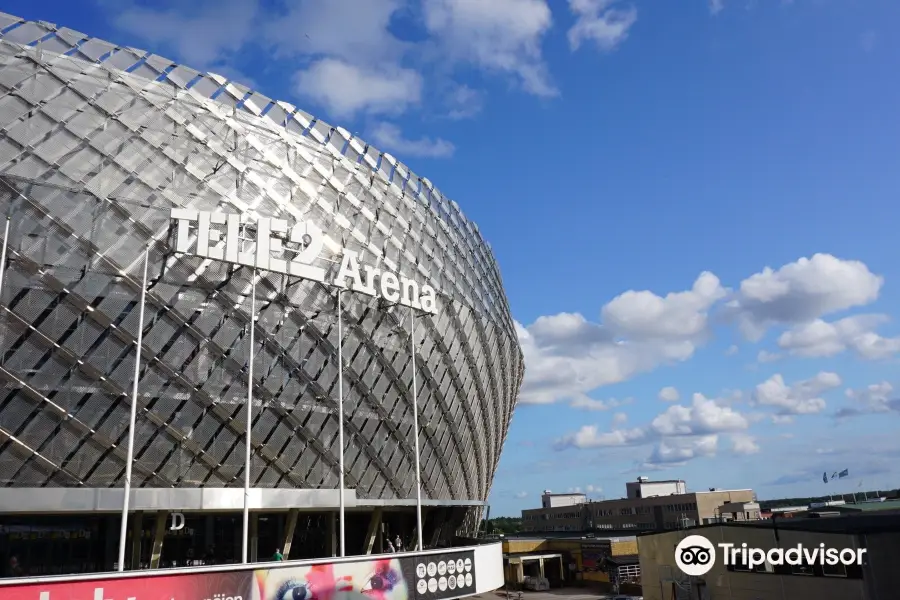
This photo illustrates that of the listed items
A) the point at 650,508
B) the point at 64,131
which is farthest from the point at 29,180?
the point at 650,508

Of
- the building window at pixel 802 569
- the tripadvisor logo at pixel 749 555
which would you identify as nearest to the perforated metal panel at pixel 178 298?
the tripadvisor logo at pixel 749 555

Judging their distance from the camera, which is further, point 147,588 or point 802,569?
point 802,569

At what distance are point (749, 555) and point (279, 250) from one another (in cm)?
2293

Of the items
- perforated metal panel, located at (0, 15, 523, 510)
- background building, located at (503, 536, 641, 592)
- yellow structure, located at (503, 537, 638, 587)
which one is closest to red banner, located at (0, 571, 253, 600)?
perforated metal panel, located at (0, 15, 523, 510)

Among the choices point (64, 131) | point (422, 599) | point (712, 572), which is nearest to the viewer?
point (422, 599)

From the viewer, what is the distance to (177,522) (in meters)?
27.2

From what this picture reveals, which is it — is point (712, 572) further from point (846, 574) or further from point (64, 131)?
point (64, 131)

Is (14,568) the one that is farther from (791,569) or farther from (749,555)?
(791,569)

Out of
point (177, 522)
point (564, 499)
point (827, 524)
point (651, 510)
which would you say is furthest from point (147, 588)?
point (564, 499)

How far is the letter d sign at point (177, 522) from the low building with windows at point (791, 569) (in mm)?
21819

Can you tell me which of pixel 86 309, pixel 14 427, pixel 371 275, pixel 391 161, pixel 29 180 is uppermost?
pixel 391 161

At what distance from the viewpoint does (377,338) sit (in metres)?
34.2

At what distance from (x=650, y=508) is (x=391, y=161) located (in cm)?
7585

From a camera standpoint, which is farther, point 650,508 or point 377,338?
point 650,508
